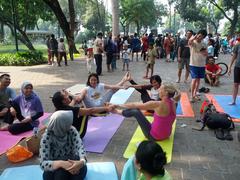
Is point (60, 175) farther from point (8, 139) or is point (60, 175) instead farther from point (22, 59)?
point (22, 59)

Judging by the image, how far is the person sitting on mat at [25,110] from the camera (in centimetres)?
590

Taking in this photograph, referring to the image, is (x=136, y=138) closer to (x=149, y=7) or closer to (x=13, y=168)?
(x=13, y=168)

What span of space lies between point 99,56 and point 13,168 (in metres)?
8.56

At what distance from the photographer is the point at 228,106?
25.8 feet

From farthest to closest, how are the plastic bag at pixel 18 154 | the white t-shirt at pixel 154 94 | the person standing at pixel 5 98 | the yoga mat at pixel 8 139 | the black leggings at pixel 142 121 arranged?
the white t-shirt at pixel 154 94, the person standing at pixel 5 98, the yoga mat at pixel 8 139, the black leggings at pixel 142 121, the plastic bag at pixel 18 154

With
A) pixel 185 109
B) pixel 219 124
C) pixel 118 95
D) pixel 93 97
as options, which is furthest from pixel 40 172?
pixel 118 95

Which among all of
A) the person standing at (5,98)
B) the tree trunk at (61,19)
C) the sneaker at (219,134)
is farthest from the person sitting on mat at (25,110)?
the tree trunk at (61,19)

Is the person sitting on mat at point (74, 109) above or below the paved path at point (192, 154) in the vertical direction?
above

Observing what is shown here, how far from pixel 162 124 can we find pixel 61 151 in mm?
1977

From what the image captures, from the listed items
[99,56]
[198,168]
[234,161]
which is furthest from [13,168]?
[99,56]

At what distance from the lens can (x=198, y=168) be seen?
4449 mm

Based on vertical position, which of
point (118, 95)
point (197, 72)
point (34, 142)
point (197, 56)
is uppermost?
point (197, 56)

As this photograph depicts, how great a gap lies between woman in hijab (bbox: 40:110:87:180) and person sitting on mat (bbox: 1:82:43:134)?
255cm

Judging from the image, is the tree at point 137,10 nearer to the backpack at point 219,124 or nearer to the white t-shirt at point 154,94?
the white t-shirt at point 154,94
